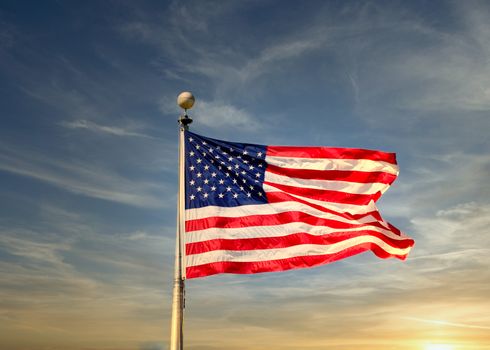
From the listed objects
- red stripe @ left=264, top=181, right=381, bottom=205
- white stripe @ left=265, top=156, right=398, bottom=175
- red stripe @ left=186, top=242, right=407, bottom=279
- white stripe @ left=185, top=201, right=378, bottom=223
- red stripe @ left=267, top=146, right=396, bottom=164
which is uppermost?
red stripe @ left=267, top=146, right=396, bottom=164

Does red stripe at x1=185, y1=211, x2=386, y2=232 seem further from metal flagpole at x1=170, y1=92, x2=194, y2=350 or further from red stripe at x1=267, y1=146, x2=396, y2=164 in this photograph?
red stripe at x1=267, y1=146, x2=396, y2=164

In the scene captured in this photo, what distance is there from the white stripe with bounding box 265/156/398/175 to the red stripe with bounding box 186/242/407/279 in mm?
2745

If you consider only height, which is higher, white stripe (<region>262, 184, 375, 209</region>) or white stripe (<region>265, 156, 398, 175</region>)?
white stripe (<region>265, 156, 398, 175</region>)

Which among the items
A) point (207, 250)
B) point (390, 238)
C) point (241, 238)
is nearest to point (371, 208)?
point (390, 238)

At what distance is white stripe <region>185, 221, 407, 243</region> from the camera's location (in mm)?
17938

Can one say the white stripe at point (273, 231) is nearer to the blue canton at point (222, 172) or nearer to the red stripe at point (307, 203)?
the red stripe at point (307, 203)

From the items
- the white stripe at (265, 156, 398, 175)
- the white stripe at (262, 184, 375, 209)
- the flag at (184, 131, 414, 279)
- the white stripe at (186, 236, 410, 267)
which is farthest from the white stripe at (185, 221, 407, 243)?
the white stripe at (265, 156, 398, 175)

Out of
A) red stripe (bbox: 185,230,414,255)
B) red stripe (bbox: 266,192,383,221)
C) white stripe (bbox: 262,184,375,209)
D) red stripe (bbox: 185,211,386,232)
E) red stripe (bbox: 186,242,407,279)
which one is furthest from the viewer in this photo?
white stripe (bbox: 262,184,375,209)

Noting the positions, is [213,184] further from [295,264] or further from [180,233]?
[295,264]

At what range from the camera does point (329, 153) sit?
1961 cm

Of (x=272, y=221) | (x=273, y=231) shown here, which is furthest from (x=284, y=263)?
(x=272, y=221)

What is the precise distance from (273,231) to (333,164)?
324 centimetres

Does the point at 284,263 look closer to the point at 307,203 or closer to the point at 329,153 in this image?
the point at 307,203

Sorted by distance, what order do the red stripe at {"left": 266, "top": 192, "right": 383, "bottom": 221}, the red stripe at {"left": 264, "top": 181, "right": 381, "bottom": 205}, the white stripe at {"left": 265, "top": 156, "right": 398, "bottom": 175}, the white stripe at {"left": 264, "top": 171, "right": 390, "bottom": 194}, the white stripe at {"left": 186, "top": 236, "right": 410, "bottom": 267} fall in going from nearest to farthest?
Answer: the white stripe at {"left": 186, "top": 236, "right": 410, "bottom": 267}
the red stripe at {"left": 266, "top": 192, "right": 383, "bottom": 221}
the red stripe at {"left": 264, "top": 181, "right": 381, "bottom": 205}
the white stripe at {"left": 264, "top": 171, "right": 390, "bottom": 194}
the white stripe at {"left": 265, "top": 156, "right": 398, "bottom": 175}
